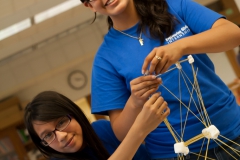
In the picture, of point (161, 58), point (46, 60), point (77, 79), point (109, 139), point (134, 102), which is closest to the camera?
point (161, 58)

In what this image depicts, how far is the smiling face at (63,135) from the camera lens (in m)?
1.20

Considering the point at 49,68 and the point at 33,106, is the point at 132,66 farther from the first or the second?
the point at 49,68

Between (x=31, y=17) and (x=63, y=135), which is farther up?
(x=31, y=17)

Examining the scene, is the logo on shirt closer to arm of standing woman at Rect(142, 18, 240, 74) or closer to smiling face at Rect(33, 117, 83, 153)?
arm of standing woman at Rect(142, 18, 240, 74)

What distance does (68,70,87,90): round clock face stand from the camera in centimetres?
641

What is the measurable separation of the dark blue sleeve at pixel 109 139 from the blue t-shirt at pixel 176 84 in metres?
0.14

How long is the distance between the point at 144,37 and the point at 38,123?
17.4 inches

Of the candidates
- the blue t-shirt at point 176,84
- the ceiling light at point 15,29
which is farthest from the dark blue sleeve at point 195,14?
the ceiling light at point 15,29

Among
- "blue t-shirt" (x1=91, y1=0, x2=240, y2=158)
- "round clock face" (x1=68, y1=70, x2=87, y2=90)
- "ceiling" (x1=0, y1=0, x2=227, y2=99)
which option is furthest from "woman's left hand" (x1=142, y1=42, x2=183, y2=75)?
"round clock face" (x1=68, y1=70, x2=87, y2=90)

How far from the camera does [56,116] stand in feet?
3.96

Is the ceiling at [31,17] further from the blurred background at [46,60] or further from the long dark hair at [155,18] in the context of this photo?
the long dark hair at [155,18]

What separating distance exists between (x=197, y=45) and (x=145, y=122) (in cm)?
24

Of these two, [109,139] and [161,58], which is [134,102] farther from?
[109,139]

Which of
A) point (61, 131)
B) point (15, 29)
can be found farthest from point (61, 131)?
point (15, 29)
